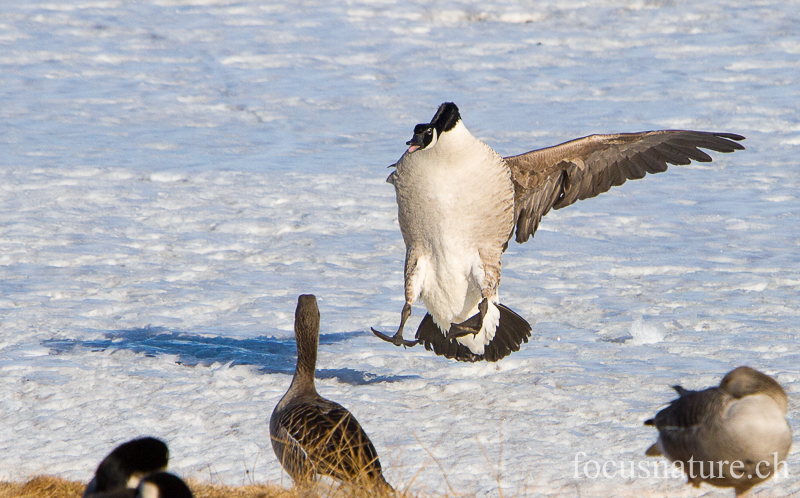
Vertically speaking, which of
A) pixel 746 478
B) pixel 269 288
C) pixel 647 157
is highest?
pixel 647 157

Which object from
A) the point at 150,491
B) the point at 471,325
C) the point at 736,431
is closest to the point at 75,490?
the point at 150,491

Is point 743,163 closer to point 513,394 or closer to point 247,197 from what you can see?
point 247,197

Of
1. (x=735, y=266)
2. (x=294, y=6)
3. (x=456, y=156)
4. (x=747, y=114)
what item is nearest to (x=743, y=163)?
(x=747, y=114)

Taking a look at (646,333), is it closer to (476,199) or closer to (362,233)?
(476,199)

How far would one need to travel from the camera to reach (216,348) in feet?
19.7

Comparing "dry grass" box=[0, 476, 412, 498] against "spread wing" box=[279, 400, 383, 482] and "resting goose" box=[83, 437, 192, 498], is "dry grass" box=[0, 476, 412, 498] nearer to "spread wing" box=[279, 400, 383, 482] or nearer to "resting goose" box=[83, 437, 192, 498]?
"spread wing" box=[279, 400, 383, 482]

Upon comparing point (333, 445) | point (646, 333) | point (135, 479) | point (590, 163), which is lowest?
point (646, 333)

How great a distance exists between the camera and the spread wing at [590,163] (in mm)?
6250

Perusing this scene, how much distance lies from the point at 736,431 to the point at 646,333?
336 centimetres

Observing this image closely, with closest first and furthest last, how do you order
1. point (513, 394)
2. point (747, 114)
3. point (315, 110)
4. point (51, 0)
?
1. point (513, 394)
2. point (747, 114)
3. point (315, 110)
4. point (51, 0)

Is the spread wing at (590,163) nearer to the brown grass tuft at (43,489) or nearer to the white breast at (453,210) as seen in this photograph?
the white breast at (453,210)

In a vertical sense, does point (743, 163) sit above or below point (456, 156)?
below

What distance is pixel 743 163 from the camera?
1089 centimetres

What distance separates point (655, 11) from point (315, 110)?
8002 mm
